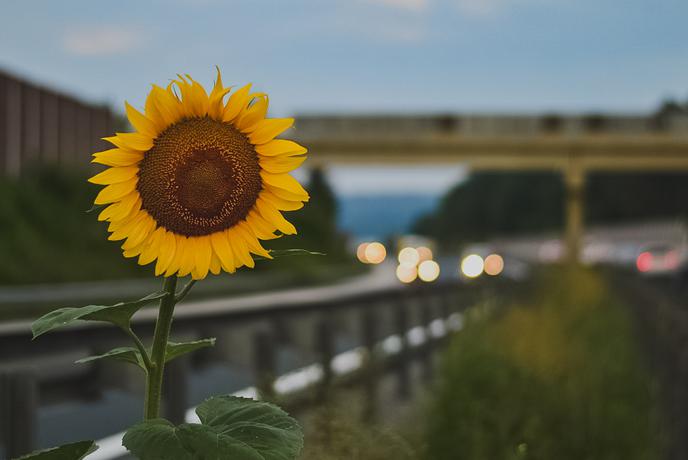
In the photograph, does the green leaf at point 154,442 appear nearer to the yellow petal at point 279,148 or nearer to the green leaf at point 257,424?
the green leaf at point 257,424

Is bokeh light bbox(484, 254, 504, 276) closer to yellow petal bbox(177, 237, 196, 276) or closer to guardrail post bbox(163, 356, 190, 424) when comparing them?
guardrail post bbox(163, 356, 190, 424)

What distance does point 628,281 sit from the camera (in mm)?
20641

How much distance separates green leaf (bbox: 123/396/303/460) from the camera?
1.66 metres

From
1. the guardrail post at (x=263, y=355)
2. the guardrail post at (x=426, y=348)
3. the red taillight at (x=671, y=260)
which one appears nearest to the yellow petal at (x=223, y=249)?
the guardrail post at (x=263, y=355)

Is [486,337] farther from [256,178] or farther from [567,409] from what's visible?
[256,178]

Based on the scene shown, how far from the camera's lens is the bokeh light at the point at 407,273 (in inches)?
1768

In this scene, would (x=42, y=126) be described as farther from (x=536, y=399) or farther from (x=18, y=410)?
(x=18, y=410)

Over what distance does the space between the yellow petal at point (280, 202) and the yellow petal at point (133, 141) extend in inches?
8.2

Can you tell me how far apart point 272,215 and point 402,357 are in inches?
370

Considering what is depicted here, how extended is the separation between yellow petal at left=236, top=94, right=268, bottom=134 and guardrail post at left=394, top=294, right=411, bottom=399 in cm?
904

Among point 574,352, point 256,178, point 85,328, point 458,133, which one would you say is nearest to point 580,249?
point 458,133

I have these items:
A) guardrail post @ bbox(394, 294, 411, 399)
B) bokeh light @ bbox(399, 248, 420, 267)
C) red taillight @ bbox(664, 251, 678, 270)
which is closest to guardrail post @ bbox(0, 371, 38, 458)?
guardrail post @ bbox(394, 294, 411, 399)

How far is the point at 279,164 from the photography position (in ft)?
5.73

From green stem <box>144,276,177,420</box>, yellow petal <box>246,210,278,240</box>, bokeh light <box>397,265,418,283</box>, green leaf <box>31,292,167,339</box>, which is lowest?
bokeh light <box>397,265,418,283</box>
